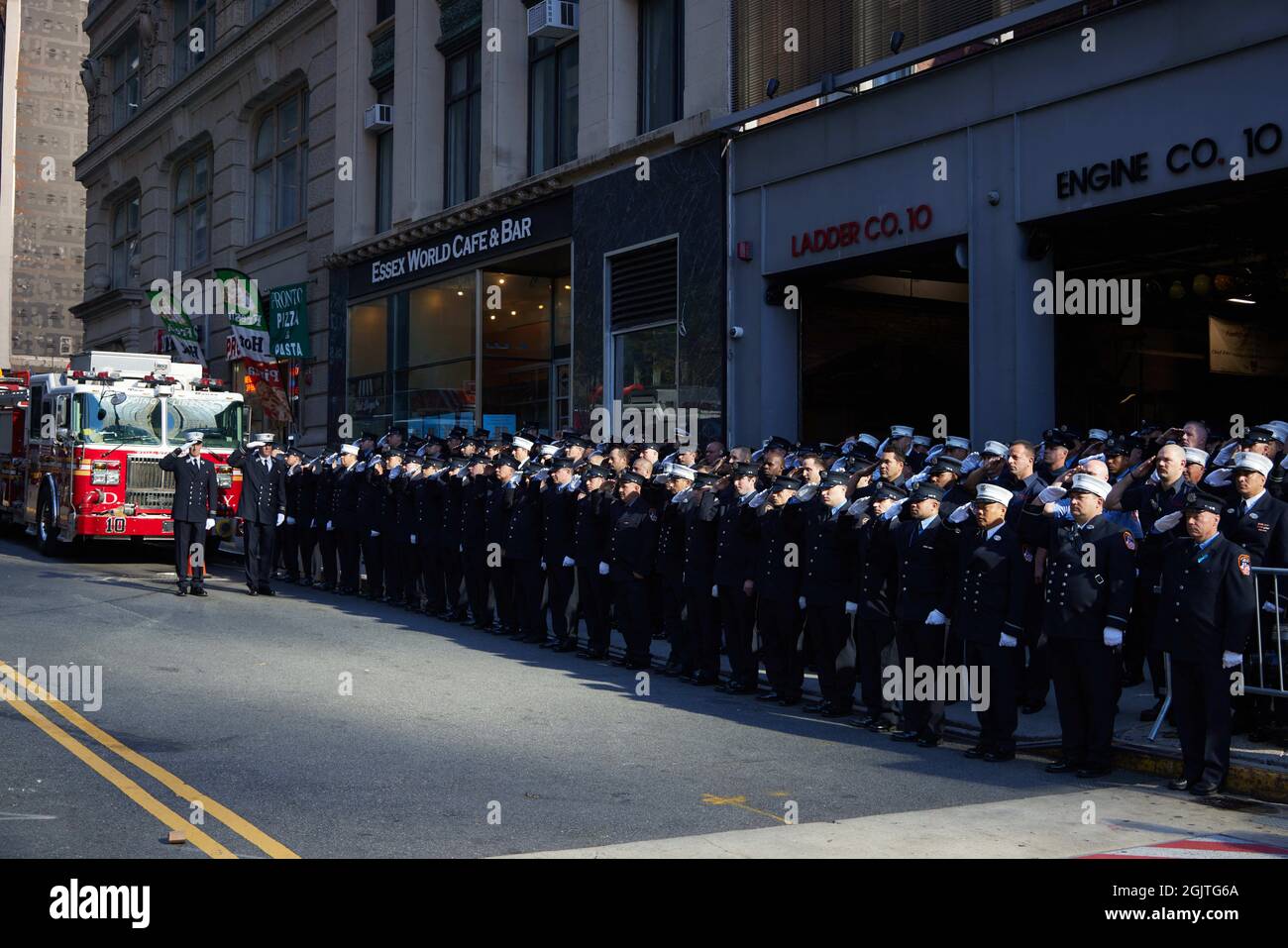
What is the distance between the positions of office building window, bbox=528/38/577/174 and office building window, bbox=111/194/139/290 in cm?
2390

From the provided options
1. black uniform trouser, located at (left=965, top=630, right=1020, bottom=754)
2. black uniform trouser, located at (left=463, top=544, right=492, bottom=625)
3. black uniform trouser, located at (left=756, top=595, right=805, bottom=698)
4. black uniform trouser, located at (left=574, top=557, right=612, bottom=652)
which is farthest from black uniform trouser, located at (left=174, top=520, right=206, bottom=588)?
black uniform trouser, located at (left=965, top=630, right=1020, bottom=754)

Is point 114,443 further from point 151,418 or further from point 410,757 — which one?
point 410,757

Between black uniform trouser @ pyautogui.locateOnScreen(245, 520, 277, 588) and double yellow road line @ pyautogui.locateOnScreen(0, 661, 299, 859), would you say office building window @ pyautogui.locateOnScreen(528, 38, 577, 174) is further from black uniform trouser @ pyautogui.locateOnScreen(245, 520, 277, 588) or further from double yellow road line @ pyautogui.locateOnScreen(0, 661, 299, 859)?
double yellow road line @ pyautogui.locateOnScreen(0, 661, 299, 859)

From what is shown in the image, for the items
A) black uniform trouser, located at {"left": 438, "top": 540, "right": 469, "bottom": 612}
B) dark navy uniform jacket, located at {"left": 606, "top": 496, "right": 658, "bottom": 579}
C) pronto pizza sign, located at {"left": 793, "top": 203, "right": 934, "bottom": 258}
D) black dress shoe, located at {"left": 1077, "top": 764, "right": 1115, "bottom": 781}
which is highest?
pronto pizza sign, located at {"left": 793, "top": 203, "right": 934, "bottom": 258}

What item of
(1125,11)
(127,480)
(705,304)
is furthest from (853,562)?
(127,480)

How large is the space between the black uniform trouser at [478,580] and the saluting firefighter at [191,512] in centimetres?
382

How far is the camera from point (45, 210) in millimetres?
81688

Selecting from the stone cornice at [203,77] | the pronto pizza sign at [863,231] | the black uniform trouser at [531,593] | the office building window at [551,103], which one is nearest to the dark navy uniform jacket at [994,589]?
the black uniform trouser at [531,593]

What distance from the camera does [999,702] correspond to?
9516 mm

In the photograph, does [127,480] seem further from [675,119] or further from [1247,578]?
[1247,578]

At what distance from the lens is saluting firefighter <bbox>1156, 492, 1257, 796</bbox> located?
8.45 meters

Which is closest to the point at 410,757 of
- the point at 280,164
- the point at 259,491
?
the point at 259,491

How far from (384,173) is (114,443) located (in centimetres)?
1068
